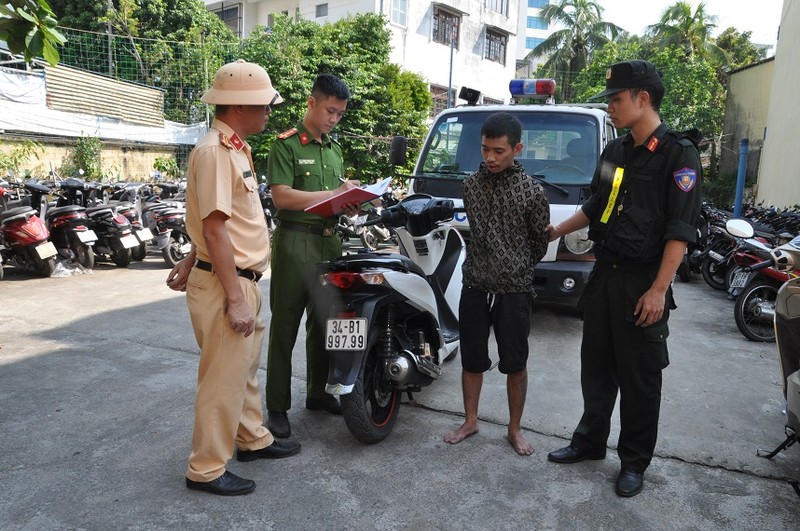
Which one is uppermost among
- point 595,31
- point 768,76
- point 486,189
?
point 595,31

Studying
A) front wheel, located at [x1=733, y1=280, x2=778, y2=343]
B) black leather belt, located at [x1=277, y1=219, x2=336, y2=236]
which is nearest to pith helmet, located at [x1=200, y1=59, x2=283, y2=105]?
black leather belt, located at [x1=277, y1=219, x2=336, y2=236]

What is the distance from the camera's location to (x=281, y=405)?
332 centimetres

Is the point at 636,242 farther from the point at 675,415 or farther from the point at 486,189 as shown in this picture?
A: the point at 675,415

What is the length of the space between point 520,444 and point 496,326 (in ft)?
2.02

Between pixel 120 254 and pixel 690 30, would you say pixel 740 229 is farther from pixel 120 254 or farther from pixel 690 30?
pixel 690 30

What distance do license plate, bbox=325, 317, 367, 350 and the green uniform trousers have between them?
0.76 feet

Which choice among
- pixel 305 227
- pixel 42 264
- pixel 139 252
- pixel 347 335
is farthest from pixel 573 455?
pixel 139 252

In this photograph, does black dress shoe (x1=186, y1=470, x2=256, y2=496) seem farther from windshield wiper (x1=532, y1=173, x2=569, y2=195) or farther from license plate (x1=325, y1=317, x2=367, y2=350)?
windshield wiper (x1=532, y1=173, x2=569, y2=195)

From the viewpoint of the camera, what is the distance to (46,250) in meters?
7.25

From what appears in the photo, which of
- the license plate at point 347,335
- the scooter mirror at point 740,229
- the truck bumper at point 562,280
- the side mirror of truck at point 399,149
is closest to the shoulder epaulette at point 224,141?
the license plate at point 347,335

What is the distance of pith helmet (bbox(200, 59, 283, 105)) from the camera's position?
2.55 m

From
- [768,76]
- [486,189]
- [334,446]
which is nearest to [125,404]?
[334,446]

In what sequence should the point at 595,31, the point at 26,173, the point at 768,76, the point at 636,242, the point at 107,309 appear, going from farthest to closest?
the point at 595,31
the point at 768,76
the point at 26,173
the point at 107,309
the point at 636,242

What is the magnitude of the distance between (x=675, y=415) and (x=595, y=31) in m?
33.2
